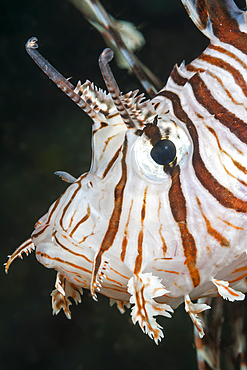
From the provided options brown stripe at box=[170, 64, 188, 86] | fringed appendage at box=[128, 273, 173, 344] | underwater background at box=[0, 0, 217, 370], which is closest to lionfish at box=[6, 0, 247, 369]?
fringed appendage at box=[128, 273, 173, 344]

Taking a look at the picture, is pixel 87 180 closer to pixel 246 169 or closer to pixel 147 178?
pixel 147 178

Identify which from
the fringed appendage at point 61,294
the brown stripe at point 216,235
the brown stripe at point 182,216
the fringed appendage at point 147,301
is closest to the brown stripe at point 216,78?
the brown stripe at point 182,216

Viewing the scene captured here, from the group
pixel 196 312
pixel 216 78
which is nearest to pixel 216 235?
pixel 196 312

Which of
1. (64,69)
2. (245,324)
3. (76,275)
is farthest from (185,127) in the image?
(245,324)

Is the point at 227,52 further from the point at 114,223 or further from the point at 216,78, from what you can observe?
the point at 114,223

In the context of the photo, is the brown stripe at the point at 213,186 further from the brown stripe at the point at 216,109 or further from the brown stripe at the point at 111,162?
the brown stripe at the point at 111,162

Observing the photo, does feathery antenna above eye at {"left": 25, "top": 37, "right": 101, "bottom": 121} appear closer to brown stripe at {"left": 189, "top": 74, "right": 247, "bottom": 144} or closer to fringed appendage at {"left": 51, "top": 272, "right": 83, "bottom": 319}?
brown stripe at {"left": 189, "top": 74, "right": 247, "bottom": 144}

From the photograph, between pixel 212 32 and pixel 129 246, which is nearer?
pixel 129 246
